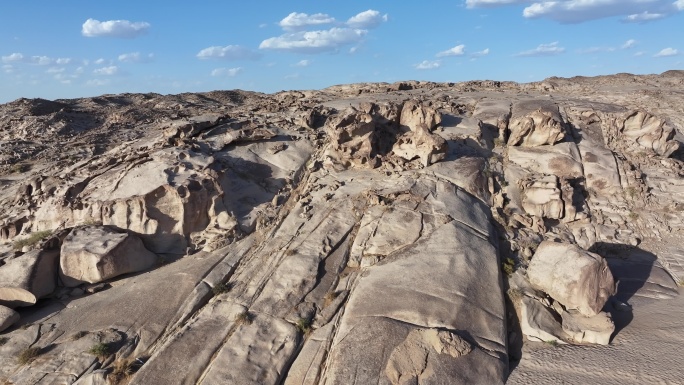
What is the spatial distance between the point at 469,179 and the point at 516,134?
199 inches

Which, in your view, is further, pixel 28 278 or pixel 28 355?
pixel 28 278

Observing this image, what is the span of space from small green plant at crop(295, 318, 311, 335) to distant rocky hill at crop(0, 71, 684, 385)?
0.12ft

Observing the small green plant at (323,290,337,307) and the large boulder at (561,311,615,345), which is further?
the small green plant at (323,290,337,307)

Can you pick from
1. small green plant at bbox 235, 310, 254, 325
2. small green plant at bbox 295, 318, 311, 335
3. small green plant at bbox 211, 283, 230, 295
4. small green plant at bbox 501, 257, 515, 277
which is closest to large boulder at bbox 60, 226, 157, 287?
small green plant at bbox 211, 283, 230, 295

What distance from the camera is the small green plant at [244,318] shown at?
12117 mm

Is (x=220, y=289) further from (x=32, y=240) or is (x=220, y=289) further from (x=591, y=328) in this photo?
(x=591, y=328)

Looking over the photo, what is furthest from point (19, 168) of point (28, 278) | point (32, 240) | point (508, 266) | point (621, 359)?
point (621, 359)

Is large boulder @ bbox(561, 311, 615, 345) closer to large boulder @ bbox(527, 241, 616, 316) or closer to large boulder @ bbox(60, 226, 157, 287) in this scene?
large boulder @ bbox(527, 241, 616, 316)

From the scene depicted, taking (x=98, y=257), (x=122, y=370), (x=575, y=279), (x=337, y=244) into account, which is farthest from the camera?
Answer: (x=337, y=244)

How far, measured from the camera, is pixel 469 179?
57.8ft

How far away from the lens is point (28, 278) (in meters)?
13.4

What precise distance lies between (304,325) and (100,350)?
17.2ft

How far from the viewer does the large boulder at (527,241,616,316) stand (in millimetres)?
12984

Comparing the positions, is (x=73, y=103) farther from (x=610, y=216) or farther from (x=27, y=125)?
(x=610, y=216)
